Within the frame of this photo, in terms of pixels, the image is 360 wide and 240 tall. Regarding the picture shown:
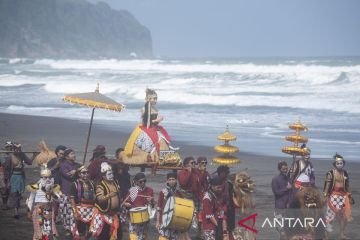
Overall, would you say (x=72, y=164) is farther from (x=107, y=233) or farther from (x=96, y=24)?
(x=96, y=24)

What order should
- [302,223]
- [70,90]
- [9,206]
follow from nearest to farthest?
[302,223]
[9,206]
[70,90]

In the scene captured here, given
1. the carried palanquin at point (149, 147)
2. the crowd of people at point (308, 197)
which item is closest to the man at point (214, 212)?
the crowd of people at point (308, 197)

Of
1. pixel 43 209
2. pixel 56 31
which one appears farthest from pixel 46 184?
pixel 56 31

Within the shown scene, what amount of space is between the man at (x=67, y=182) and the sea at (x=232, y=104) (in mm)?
11541

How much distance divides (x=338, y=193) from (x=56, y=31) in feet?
538

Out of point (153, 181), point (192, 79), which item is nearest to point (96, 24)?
point (192, 79)

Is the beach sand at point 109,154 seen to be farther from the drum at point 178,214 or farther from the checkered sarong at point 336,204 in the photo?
the drum at point 178,214

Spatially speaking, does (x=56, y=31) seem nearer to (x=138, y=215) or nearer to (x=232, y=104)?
(x=232, y=104)

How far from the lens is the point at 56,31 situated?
17100cm

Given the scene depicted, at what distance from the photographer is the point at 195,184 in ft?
38.1

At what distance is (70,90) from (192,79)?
12118 mm

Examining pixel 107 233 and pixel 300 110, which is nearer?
pixel 107 233

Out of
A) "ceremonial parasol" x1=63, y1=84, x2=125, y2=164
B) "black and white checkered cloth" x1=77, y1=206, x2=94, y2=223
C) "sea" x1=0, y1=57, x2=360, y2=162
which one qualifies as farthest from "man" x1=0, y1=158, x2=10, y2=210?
"sea" x1=0, y1=57, x2=360, y2=162

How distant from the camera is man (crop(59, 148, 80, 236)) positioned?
1166cm
